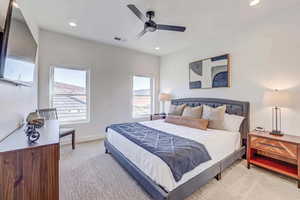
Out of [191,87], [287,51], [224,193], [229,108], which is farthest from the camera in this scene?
[191,87]

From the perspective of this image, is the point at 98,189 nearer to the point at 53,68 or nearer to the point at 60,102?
the point at 60,102

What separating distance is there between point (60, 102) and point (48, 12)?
2150 mm

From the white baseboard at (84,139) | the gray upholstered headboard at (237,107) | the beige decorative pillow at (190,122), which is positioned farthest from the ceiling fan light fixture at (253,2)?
the white baseboard at (84,139)

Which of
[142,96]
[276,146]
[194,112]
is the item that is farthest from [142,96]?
[276,146]

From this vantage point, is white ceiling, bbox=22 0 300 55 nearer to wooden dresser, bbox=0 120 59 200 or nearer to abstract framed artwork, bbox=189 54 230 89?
abstract framed artwork, bbox=189 54 230 89

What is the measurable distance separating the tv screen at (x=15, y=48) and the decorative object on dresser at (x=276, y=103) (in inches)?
144

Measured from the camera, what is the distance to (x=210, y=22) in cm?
304

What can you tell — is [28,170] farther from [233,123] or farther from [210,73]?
[210,73]

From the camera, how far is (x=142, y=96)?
542cm

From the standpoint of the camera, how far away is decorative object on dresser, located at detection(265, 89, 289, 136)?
2.36 metres

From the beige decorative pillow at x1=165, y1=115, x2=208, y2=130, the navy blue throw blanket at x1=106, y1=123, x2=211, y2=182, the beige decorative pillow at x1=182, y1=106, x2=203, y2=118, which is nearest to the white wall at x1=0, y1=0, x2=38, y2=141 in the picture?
the navy blue throw blanket at x1=106, y1=123, x2=211, y2=182

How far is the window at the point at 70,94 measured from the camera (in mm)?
3809

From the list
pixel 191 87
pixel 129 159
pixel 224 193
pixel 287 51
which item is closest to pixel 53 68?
pixel 129 159

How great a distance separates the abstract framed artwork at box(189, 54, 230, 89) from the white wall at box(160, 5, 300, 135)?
14 centimetres
